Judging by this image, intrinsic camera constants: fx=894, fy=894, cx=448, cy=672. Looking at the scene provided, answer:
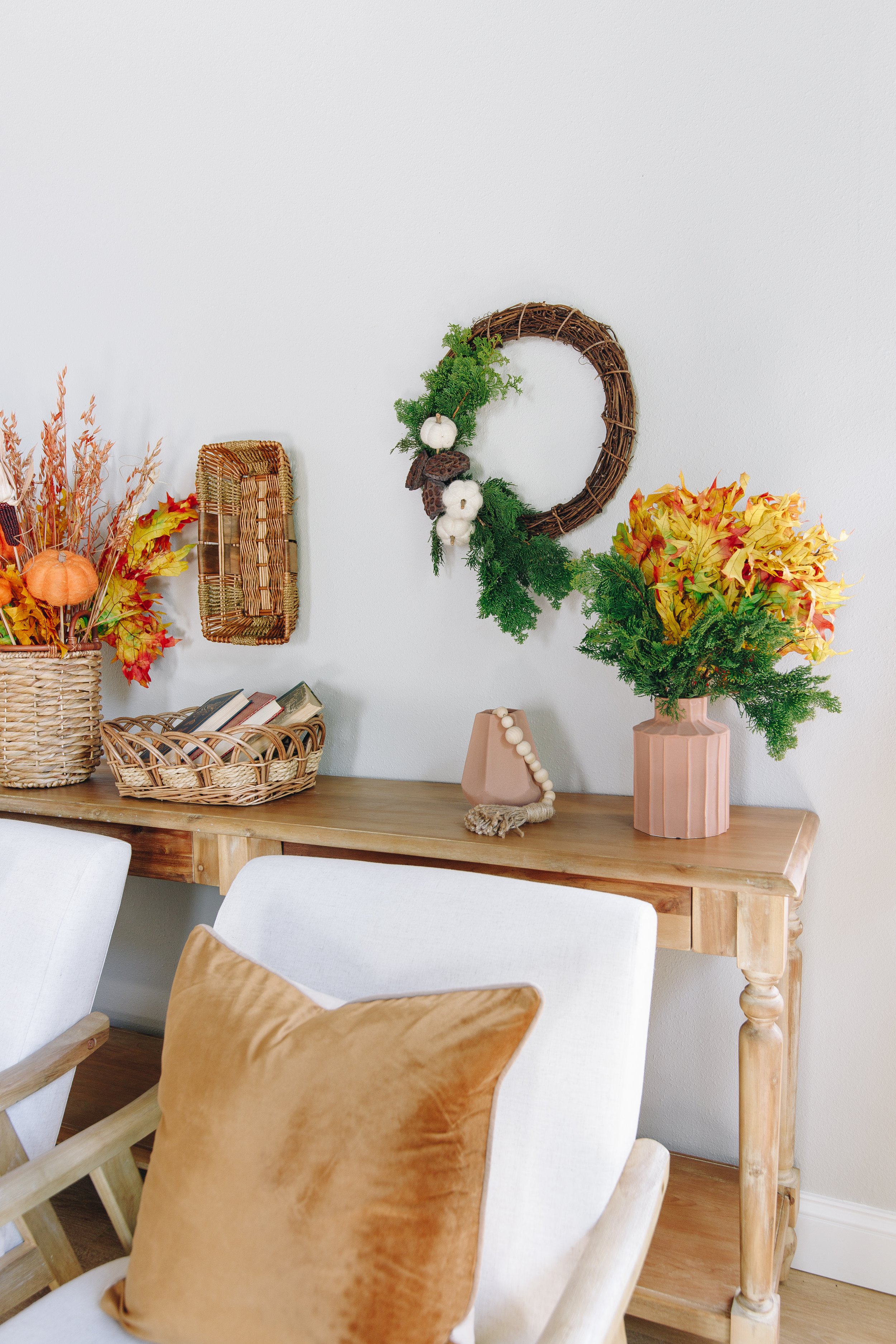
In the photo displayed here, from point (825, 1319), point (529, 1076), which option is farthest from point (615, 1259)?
point (825, 1319)

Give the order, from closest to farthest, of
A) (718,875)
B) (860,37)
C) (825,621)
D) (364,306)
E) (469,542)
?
(718,875)
(825,621)
(860,37)
(469,542)
(364,306)

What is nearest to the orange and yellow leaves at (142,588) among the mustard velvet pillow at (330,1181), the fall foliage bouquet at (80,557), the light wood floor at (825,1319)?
the fall foliage bouquet at (80,557)

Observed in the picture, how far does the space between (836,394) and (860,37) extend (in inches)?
21.6

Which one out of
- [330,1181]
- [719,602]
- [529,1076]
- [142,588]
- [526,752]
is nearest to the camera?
[330,1181]

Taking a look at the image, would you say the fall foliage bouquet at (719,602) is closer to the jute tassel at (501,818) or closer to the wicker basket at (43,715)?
the jute tassel at (501,818)

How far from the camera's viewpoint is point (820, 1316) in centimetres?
146

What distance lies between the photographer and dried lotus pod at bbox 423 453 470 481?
168 centimetres

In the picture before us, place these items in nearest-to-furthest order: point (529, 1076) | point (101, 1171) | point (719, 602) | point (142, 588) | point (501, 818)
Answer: point (529, 1076)
point (101, 1171)
point (719, 602)
point (501, 818)
point (142, 588)

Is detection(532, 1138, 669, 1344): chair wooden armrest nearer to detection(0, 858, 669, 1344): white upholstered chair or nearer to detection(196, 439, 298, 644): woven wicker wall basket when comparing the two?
detection(0, 858, 669, 1344): white upholstered chair

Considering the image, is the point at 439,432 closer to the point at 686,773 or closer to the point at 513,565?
the point at 513,565

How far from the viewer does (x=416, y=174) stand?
69.1 inches

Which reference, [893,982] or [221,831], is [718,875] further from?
[221,831]

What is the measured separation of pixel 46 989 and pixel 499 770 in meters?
0.75

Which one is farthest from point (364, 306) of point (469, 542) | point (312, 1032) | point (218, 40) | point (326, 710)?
point (312, 1032)
